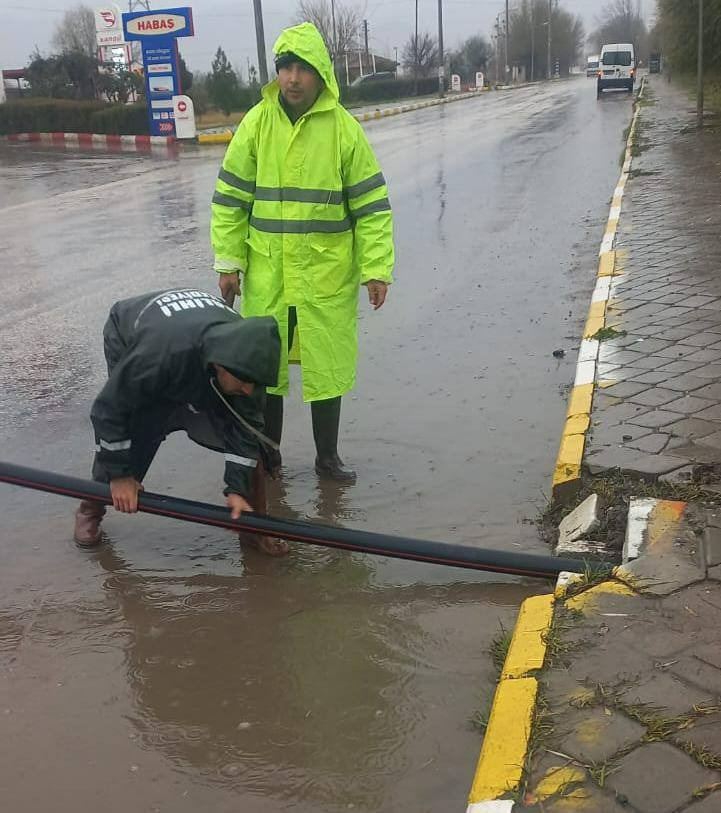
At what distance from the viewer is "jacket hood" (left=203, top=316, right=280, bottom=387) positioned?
9.59 feet

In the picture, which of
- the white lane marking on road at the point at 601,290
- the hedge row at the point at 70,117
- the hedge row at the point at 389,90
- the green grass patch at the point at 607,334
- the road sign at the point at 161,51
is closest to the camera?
the green grass patch at the point at 607,334

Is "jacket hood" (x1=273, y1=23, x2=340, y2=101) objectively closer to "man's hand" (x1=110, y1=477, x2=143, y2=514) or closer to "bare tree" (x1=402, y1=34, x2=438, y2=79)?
"man's hand" (x1=110, y1=477, x2=143, y2=514)

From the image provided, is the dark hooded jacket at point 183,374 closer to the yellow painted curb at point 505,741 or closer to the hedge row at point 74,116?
the yellow painted curb at point 505,741

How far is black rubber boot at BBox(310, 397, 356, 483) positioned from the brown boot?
1.05 meters

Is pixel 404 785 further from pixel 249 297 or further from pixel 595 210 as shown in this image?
pixel 595 210

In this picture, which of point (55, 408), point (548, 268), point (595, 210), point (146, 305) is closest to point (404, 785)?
point (146, 305)

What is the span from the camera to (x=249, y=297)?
4055mm

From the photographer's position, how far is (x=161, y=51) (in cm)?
2547

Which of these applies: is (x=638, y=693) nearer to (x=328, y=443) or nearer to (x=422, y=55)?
(x=328, y=443)

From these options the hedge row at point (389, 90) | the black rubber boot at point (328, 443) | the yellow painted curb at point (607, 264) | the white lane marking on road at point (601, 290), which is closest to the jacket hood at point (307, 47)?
the black rubber boot at point (328, 443)

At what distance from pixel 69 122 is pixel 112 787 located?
3102cm

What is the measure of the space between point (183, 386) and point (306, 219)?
1058mm

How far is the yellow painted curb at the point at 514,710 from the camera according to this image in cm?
223

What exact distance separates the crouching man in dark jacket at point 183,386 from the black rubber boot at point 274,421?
592mm
